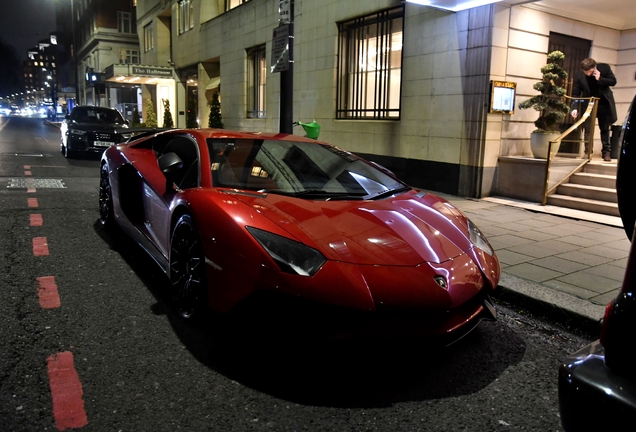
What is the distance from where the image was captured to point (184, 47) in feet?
78.2

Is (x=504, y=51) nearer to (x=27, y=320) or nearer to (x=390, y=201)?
→ (x=390, y=201)

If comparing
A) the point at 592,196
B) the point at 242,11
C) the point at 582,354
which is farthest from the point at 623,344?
the point at 242,11

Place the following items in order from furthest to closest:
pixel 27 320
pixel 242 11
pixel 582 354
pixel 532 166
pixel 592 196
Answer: pixel 242 11, pixel 532 166, pixel 592 196, pixel 27 320, pixel 582 354

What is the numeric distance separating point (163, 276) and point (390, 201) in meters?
2.12

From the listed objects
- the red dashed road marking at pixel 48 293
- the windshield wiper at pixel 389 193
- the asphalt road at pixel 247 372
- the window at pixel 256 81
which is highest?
the window at pixel 256 81

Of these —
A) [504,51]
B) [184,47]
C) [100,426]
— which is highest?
[184,47]

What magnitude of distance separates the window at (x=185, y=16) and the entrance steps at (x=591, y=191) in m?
19.0

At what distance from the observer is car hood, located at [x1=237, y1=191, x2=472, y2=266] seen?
283 centimetres

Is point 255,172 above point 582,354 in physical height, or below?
above

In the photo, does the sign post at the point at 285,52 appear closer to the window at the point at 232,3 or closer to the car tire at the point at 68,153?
the car tire at the point at 68,153

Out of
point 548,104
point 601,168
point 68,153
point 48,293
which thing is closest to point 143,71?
point 68,153

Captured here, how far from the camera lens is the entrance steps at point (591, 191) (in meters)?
7.66

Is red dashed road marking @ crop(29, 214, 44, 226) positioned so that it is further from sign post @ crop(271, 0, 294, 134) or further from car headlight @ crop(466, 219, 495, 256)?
car headlight @ crop(466, 219, 495, 256)

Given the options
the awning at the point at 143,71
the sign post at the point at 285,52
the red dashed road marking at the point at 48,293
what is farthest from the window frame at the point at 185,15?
the red dashed road marking at the point at 48,293
